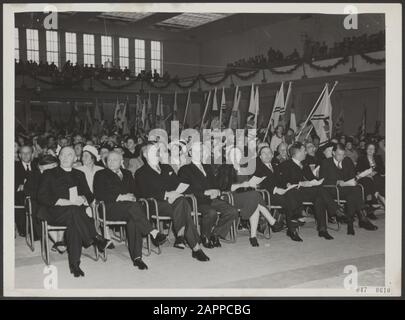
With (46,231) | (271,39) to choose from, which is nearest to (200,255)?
(46,231)

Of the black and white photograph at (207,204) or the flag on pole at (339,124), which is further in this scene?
the flag on pole at (339,124)

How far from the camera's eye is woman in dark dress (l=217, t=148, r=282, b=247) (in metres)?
5.52

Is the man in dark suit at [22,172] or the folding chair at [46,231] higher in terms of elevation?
the man in dark suit at [22,172]

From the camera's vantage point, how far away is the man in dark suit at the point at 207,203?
527cm

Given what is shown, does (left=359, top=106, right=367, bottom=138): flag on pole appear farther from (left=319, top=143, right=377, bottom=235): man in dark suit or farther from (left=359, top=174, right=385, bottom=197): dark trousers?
(left=319, top=143, right=377, bottom=235): man in dark suit

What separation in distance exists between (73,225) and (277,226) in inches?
103

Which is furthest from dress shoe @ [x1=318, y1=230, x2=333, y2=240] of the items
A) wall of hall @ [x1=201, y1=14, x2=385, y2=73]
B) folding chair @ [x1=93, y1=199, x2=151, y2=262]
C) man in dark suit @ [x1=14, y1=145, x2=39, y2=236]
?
wall of hall @ [x1=201, y1=14, x2=385, y2=73]

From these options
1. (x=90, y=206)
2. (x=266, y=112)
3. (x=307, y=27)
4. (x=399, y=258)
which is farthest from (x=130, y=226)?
(x=307, y=27)

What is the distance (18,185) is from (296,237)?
3388mm

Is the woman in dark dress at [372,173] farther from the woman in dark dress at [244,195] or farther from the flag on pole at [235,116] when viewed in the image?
the flag on pole at [235,116]

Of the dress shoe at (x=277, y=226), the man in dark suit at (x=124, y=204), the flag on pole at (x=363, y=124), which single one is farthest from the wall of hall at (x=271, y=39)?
the man in dark suit at (x=124, y=204)

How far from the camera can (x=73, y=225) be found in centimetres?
448

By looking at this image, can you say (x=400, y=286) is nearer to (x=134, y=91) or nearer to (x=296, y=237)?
(x=296, y=237)

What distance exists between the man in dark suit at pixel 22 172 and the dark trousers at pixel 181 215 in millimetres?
1560
